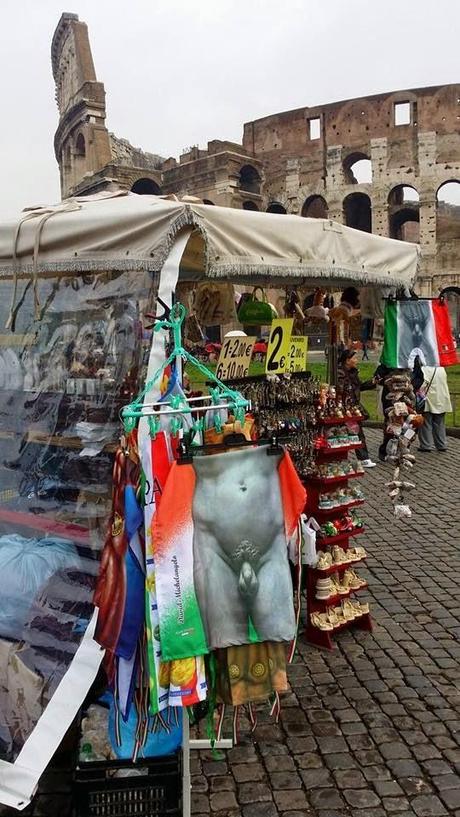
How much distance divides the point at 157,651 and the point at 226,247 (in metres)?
1.73

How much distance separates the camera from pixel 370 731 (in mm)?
3461

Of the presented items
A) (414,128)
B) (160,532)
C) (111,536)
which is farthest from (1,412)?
(414,128)

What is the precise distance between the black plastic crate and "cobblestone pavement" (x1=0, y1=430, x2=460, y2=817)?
460mm

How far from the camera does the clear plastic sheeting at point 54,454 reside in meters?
2.96

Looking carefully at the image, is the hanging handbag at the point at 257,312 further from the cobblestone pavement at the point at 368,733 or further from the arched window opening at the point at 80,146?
the arched window opening at the point at 80,146

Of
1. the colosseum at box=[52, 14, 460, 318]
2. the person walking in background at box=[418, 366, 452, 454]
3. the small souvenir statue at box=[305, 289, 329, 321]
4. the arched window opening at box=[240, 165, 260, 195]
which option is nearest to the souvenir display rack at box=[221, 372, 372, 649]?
the small souvenir statue at box=[305, 289, 329, 321]

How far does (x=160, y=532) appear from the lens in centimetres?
247

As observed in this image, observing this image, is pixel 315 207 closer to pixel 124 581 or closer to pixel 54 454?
pixel 54 454

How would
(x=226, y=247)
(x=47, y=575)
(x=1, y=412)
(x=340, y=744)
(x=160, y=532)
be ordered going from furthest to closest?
(x=1, y=412) → (x=340, y=744) → (x=47, y=575) → (x=226, y=247) → (x=160, y=532)

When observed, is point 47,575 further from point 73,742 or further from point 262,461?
point 262,461

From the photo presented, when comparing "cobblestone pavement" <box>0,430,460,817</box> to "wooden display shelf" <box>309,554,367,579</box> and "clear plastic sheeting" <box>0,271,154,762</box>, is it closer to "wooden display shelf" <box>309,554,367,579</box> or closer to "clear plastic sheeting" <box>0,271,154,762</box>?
"wooden display shelf" <box>309,554,367,579</box>

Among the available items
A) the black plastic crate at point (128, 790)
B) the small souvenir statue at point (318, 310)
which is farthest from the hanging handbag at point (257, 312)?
the black plastic crate at point (128, 790)

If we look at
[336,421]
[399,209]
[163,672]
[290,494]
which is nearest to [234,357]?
[336,421]

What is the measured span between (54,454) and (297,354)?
171 centimetres
